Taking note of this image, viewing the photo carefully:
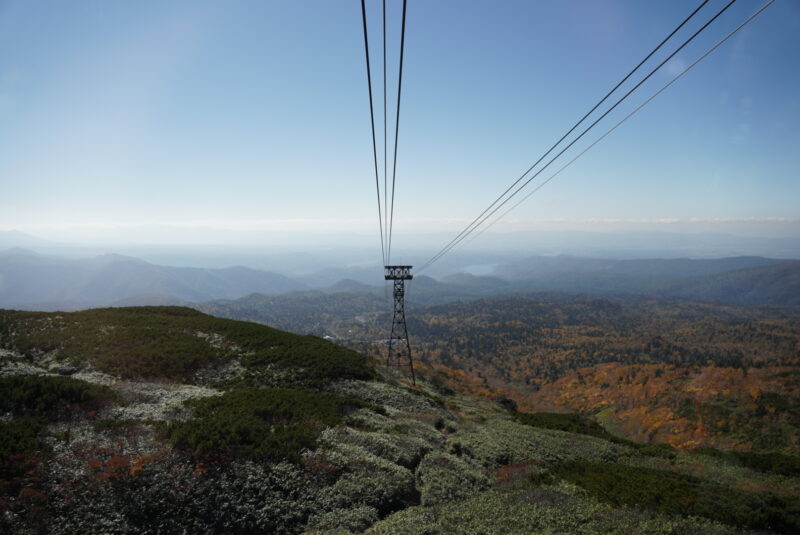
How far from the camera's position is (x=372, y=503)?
14344mm

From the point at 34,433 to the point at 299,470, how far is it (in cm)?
1087

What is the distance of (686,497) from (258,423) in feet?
63.7

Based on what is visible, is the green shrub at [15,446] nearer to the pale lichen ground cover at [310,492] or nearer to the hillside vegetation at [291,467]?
the hillside vegetation at [291,467]

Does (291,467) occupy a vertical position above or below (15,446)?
below

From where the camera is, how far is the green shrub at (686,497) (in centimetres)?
1237

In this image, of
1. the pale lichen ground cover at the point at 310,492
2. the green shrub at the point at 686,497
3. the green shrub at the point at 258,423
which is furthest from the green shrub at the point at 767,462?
the green shrub at the point at 258,423

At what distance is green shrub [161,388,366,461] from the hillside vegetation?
9 centimetres

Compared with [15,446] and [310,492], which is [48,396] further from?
[310,492]

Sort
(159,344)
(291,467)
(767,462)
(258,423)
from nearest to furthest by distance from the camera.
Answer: (291,467), (258,423), (767,462), (159,344)

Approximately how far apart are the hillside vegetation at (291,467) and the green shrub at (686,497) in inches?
2.9

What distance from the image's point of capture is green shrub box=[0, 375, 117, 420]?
16453 mm

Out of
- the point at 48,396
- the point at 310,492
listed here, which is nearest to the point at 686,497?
the point at 310,492

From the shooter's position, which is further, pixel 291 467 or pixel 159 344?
pixel 159 344

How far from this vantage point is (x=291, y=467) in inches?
590
